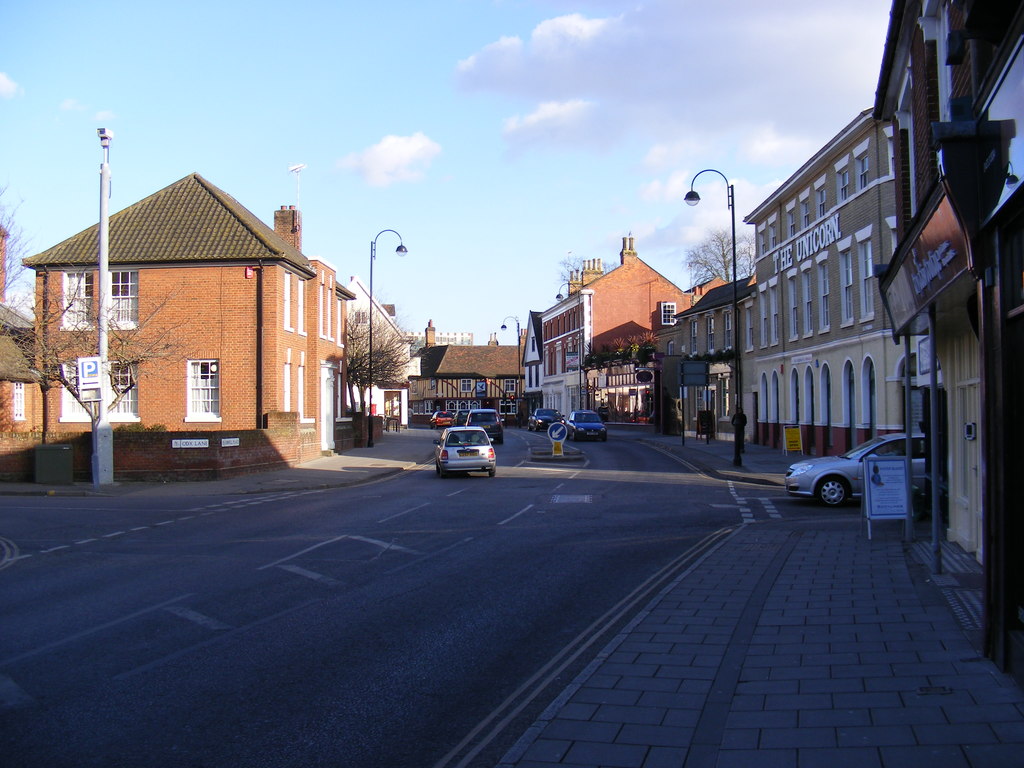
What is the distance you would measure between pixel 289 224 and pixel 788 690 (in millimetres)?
35716

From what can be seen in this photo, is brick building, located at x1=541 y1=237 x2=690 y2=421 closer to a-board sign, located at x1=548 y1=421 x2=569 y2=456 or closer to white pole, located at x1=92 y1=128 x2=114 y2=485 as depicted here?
a-board sign, located at x1=548 y1=421 x2=569 y2=456

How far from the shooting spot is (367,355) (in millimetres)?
52312

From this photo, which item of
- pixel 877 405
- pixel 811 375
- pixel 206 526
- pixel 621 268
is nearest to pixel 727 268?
pixel 621 268

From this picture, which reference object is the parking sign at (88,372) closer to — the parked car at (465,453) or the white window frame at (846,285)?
the parked car at (465,453)

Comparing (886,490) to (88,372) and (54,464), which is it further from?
(54,464)

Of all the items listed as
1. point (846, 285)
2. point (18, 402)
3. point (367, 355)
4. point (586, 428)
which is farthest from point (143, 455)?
point (586, 428)

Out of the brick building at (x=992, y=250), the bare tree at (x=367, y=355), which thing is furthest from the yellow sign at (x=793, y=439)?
the brick building at (x=992, y=250)

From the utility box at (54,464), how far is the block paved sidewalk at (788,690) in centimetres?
1977

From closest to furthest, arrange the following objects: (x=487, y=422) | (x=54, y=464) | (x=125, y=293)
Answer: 1. (x=54, y=464)
2. (x=125, y=293)
3. (x=487, y=422)

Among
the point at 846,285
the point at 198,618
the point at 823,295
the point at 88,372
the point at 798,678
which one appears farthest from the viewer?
the point at 823,295

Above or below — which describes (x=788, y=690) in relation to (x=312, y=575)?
above

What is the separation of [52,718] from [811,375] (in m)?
30.7

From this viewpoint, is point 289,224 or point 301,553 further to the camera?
point 289,224

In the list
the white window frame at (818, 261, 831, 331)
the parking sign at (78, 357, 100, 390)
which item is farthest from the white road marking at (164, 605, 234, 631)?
the white window frame at (818, 261, 831, 331)
